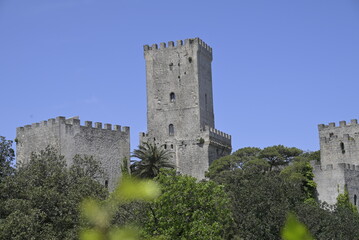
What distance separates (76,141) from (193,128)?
21.0 m

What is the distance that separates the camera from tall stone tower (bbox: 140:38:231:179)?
6469 centimetres

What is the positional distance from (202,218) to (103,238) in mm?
26860

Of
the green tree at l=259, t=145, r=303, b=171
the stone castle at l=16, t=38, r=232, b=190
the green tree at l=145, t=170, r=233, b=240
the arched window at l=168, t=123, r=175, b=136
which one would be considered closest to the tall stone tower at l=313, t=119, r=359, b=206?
the green tree at l=259, t=145, r=303, b=171

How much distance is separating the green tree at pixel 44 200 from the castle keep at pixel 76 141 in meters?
11.3

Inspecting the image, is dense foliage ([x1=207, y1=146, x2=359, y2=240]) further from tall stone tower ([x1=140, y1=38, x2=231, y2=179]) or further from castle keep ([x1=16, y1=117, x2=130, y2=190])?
tall stone tower ([x1=140, y1=38, x2=231, y2=179])

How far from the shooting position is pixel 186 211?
31.7 metres

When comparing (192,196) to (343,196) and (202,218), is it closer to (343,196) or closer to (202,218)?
(202,218)

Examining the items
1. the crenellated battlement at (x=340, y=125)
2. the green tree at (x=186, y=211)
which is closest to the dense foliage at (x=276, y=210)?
the green tree at (x=186, y=211)

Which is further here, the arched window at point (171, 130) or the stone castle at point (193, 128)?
the arched window at point (171, 130)

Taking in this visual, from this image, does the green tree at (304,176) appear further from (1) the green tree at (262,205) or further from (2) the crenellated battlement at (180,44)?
(2) the crenellated battlement at (180,44)

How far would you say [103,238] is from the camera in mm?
4941

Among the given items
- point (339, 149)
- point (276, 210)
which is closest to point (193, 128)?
point (339, 149)

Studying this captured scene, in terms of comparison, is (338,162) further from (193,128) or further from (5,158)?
(5,158)

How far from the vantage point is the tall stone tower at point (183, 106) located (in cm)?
6469
